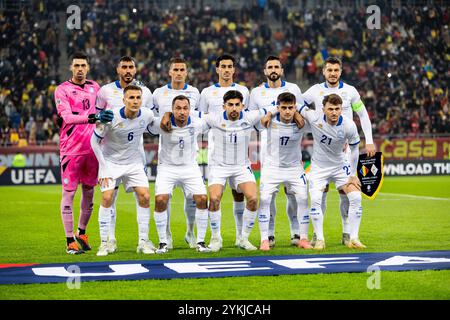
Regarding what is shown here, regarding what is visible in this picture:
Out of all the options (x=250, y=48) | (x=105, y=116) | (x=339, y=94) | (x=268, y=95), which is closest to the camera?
(x=105, y=116)

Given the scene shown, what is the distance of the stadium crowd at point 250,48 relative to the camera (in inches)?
1258

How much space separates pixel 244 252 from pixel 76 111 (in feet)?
9.29

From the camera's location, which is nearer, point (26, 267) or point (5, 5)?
point (26, 267)

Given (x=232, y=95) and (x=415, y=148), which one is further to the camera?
(x=415, y=148)

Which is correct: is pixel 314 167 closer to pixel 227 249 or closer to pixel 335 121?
pixel 335 121

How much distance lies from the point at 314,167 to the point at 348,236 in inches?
40.5

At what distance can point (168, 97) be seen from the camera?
11719 mm

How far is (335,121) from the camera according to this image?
11.0m

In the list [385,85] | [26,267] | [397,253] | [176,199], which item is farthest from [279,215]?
[385,85]

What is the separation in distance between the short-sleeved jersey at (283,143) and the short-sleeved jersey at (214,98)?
70 cm

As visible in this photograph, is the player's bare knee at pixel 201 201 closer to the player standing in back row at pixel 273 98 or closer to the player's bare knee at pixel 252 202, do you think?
the player's bare knee at pixel 252 202

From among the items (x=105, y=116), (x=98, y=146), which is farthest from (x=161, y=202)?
(x=105, y=116)

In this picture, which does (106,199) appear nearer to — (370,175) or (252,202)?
(252,202)

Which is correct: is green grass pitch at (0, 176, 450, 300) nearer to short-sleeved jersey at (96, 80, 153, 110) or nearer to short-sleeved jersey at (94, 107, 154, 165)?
short-sleeved jersey at (94, 107, 154, 165)
